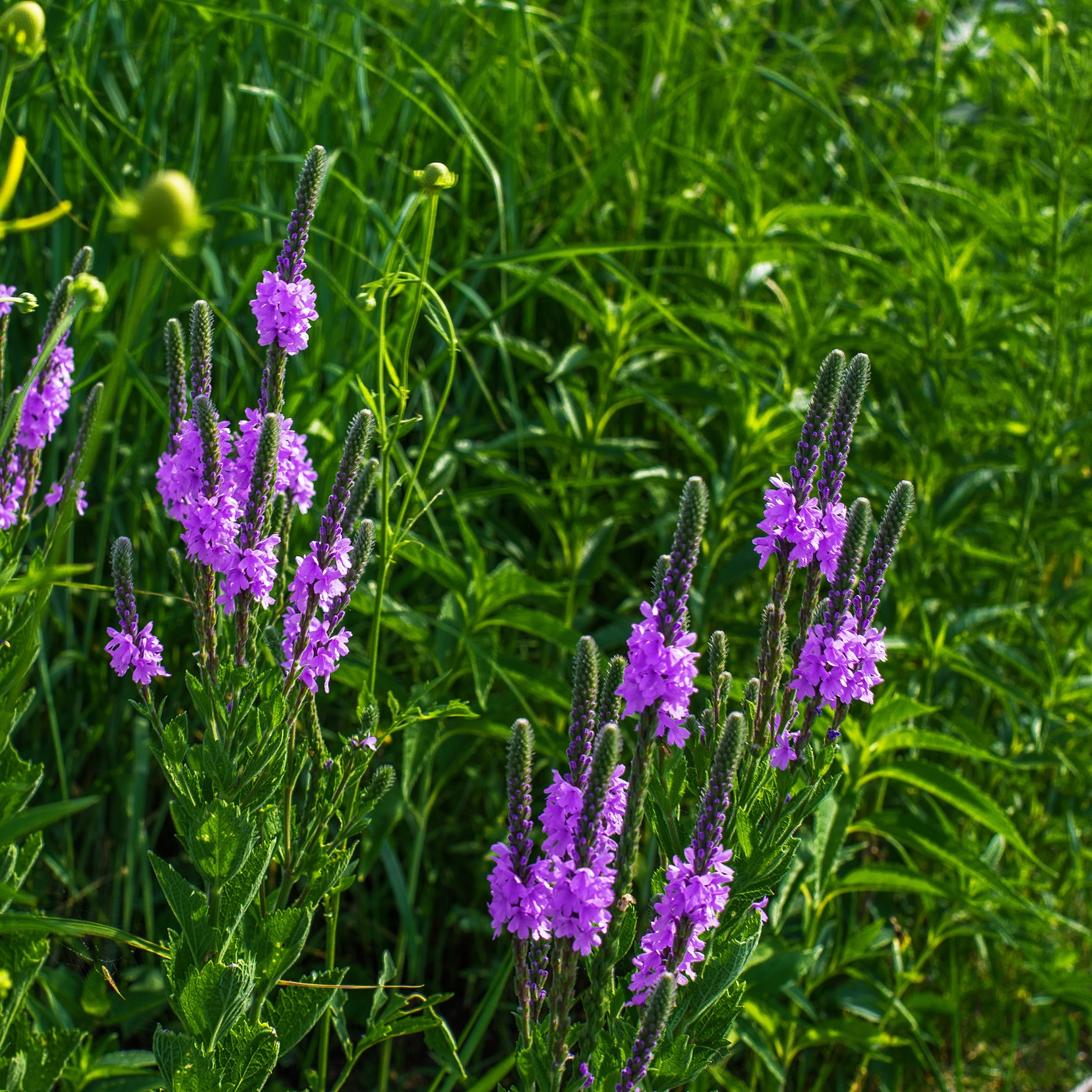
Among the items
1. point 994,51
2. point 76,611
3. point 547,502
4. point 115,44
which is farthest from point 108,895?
point 994,51

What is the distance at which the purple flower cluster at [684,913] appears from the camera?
1225 millimetres

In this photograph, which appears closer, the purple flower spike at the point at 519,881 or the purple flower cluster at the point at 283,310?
the purple flower spike at the point at 519,881

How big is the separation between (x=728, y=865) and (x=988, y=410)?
2.21 metres

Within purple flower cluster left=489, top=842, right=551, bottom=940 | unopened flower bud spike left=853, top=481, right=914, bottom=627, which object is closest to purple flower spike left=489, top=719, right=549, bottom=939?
purple flower cluster left=489, top=842, right=551, bottom=940

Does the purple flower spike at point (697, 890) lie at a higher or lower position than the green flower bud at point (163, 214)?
lower

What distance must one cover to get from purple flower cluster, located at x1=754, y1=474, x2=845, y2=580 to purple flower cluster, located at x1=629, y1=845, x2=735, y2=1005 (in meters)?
0.38

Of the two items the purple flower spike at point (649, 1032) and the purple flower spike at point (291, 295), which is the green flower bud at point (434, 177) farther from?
the purple flower spike at point (649, 1032)

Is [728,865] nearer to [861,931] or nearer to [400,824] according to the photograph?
[861,931]

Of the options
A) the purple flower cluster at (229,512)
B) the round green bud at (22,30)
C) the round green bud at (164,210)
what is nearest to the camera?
the round green bud at (164,210)

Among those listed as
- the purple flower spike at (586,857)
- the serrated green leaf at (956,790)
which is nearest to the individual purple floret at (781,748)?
the purple flower spike at (586,857)

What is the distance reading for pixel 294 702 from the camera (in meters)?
1.49

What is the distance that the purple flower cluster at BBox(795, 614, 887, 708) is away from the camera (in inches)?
54.9

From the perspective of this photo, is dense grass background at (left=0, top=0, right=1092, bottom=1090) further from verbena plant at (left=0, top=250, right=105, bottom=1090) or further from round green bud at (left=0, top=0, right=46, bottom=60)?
round green bud at (left=0, top=0, right=46, bottom=60)

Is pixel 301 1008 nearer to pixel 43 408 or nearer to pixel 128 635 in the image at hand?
pixel 128 635
